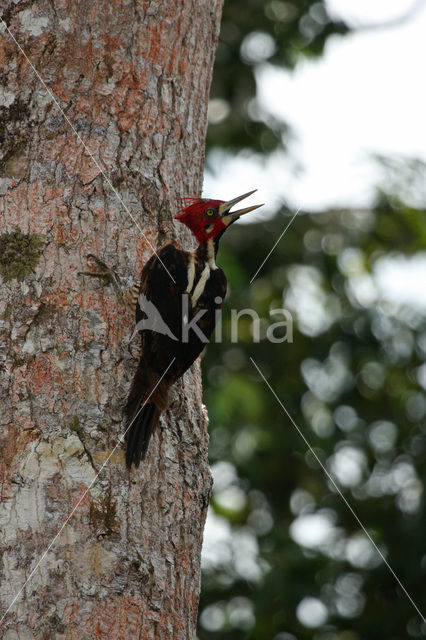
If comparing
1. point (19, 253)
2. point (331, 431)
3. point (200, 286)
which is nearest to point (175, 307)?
point (200, 286)

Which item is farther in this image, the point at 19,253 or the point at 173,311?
the point at 173,311

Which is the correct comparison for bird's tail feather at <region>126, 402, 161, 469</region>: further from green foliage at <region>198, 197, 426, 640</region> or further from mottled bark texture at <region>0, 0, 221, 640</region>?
green foliage at <region>198, 197, 426, 640</region>

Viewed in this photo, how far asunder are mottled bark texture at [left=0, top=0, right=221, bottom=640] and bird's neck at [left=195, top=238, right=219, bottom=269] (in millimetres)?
346

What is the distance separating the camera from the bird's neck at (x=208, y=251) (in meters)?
3.74

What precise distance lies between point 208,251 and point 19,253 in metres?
1.08

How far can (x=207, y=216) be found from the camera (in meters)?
3.77

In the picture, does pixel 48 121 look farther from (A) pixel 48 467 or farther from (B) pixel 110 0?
(A) pixel 48 467

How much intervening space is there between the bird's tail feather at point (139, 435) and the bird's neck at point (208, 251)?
102 centimetres

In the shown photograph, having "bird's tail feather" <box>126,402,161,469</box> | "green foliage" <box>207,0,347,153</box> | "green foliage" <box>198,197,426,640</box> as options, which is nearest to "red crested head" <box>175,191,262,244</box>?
"bird's tail feather" <box>126,402,161,469</box>

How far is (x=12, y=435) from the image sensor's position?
8.95ft

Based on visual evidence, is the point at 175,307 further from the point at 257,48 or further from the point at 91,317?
the point at 257,48

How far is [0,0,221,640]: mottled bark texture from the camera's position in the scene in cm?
260

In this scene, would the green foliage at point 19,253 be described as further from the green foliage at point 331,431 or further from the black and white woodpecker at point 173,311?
the green foliage at point 331,431

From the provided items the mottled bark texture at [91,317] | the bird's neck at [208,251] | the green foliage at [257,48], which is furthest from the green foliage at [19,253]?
the green foliage at [257,48]
